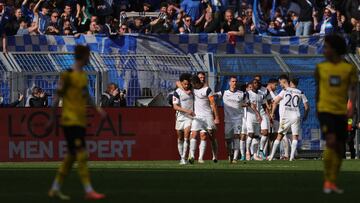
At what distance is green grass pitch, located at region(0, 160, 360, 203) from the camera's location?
57.1 ft

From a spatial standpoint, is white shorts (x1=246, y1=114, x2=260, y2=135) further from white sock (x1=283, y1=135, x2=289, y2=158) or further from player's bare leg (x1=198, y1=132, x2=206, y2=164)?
player's bare leg (x1=198, y1=132, x2=206, y2=164)

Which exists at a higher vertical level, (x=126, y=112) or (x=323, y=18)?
(x=323, y=18)

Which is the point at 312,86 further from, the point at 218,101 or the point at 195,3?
the point at 195,3

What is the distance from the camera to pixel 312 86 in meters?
36.2

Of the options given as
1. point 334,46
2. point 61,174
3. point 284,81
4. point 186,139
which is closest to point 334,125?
point 334,46

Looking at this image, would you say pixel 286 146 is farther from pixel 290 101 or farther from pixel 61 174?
pixel 61 174

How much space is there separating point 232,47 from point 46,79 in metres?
5.82

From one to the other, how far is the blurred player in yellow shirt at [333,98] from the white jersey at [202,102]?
42.7 feet

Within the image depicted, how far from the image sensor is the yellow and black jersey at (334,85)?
59.0 feet

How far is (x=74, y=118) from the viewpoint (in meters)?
17.3

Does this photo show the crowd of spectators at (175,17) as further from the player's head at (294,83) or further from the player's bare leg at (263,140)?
the player's bare leg at (263,140)

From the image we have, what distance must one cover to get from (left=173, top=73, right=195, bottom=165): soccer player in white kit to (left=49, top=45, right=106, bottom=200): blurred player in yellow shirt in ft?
44.2

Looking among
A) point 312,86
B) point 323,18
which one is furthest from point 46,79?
point 323,18

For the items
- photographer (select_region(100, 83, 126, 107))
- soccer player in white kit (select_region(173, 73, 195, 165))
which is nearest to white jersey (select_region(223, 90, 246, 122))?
soccer player in white kit (select_region(173, 73, 195, 165))
